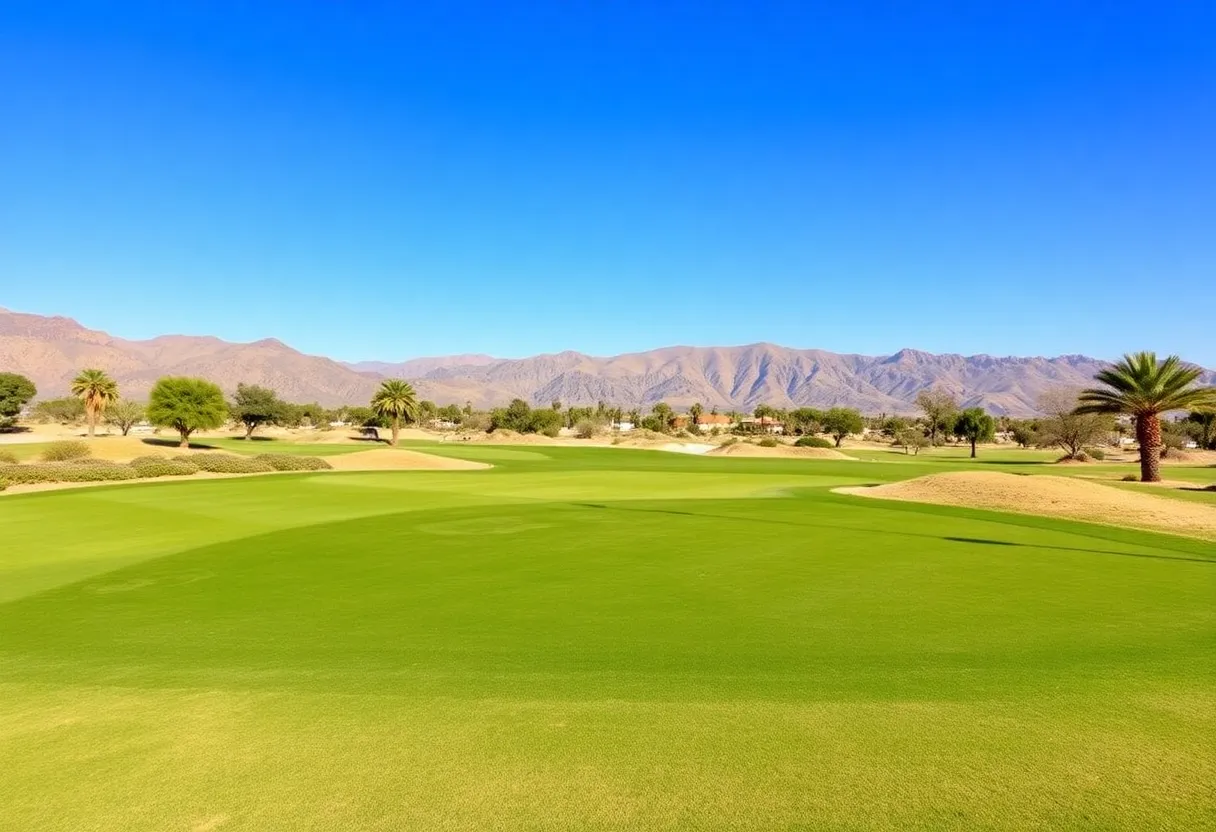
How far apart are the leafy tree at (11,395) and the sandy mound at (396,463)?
78649 millimetres

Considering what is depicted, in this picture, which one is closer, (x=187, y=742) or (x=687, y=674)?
(x=187, y=742)

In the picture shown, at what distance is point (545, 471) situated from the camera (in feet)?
185

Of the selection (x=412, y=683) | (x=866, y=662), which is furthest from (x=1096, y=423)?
(x=412, y=683)

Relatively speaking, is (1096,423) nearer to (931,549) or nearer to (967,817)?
(931,549)

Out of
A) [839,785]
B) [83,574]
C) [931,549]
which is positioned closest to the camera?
[839,785]

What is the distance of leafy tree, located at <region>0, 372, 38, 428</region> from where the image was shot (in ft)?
339

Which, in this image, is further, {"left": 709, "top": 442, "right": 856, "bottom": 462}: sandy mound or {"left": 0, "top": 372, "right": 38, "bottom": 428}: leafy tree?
{"left": 0, "top": 372, "right": 38, "bottom": 428}: leafy tree

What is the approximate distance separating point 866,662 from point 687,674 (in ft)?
8.79

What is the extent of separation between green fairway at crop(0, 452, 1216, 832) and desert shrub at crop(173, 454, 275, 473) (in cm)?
3184

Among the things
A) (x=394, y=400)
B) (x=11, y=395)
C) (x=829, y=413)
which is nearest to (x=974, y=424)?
(x=829, y=413)

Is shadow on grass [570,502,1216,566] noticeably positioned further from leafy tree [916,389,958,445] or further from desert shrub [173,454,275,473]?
leafy tree [916,389,958,445]

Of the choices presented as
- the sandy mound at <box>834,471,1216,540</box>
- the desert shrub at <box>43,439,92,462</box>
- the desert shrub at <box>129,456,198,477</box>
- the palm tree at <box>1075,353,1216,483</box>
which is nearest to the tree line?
the palm tree at <box>1075,353,1216,483</box>

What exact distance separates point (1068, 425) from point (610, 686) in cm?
8942

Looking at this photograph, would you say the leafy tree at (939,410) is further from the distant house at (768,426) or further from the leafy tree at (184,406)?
the leafy tree at (184,406)
